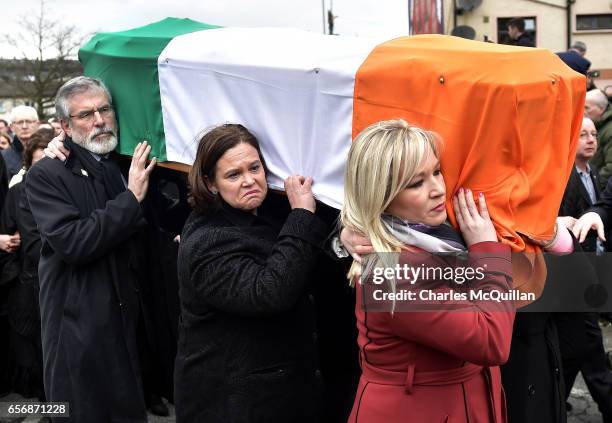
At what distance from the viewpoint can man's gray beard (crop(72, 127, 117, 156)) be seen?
3217mm

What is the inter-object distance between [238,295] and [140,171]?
1147 mm

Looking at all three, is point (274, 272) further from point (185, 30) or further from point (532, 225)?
point (185, 30)

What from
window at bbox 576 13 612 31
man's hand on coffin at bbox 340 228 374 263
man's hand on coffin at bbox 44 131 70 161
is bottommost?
man's hand on coffin at bbox 340 228 374 263

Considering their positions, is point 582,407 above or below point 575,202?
below

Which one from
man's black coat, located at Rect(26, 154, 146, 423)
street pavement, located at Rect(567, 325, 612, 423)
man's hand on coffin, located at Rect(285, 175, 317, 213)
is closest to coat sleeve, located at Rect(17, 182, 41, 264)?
man's black coat, located at Rect(26, 154, 146, 423)

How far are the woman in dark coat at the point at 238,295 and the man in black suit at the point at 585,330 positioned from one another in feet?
3.20

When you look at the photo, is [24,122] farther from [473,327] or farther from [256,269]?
[473,327]

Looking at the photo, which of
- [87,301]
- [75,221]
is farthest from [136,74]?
[87,301]

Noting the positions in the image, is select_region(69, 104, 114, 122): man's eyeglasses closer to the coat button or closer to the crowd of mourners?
the crowd of mourners

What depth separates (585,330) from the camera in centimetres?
272

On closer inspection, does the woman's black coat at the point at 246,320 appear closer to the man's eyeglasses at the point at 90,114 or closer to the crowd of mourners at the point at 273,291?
the crowd of mourners at the point at 273,291

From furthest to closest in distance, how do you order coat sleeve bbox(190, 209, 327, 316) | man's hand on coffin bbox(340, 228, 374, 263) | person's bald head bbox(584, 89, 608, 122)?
person's bald head bbox(584, 89, 608, 122) < coat sleeve bbox(190, 209, 327, 316) < man's hand on coffin bbox(340, 228, 374, 263)

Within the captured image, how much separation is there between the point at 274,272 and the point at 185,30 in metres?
1.54

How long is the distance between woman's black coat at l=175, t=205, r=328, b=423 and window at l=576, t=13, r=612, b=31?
70.7 ft
